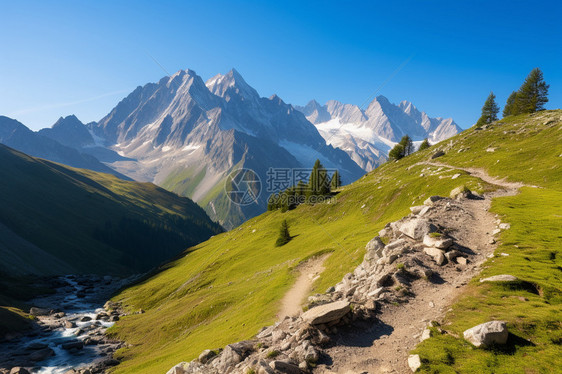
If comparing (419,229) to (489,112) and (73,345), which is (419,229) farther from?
(489,112)

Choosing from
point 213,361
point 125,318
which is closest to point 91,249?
point 125,318

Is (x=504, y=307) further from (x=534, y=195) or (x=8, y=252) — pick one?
(x=8, y=252)

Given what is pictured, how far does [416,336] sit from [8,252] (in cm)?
19802

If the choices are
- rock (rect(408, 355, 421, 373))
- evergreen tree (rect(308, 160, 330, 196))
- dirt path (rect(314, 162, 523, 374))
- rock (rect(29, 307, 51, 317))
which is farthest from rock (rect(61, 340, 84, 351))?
evergreen tree (rect(308, 160, 330, 196))

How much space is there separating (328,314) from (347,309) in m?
1.46

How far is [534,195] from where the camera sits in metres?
40.8

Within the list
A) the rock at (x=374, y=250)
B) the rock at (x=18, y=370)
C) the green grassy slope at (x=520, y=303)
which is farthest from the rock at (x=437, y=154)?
the rock at (x=18, y=370)

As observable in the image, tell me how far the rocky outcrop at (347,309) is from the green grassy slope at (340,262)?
4.06 metres

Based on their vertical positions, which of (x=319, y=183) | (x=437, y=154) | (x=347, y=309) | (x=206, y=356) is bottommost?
(x=206, y=356)

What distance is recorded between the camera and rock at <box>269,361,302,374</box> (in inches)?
525

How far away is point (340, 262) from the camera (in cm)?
3916

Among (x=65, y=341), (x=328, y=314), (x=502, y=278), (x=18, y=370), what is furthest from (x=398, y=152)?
(x=18, y=370)

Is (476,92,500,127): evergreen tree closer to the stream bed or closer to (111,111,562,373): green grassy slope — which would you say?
(111,111,562,373): green grassy slope

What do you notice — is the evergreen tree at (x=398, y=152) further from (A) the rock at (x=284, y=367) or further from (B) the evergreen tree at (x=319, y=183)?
(A) the rock at (x=284, y=367)
